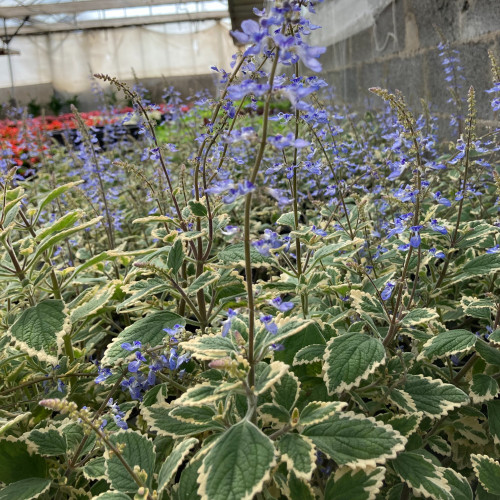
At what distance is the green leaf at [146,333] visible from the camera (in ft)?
4.17

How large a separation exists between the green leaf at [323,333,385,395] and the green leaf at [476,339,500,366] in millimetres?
306

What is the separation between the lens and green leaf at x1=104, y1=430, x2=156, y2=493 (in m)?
1.04

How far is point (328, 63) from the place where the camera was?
8039 millimetres

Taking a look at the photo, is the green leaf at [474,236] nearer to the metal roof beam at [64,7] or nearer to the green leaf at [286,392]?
the green leaf at [286,392]

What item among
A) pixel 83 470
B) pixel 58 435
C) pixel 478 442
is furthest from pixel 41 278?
pixel 478 442

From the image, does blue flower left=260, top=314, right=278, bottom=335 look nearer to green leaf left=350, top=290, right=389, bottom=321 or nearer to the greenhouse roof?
green leaf left=350, top=290, right=389, bottom=321

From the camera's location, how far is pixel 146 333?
1.30 meters

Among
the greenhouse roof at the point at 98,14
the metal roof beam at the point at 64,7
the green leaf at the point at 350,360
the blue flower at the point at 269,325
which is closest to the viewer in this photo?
the blue flower at the point at 269,325

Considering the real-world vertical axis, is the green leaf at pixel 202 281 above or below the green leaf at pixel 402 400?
above

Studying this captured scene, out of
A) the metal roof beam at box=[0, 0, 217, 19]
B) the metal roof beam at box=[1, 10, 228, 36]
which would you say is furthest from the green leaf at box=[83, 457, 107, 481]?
the metal roof beam at box=[1, 10, 228, 36]

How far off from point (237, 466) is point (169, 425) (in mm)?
294

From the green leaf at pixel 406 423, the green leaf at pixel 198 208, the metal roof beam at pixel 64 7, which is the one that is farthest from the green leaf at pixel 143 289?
the metal roof beam at pixel 64 7

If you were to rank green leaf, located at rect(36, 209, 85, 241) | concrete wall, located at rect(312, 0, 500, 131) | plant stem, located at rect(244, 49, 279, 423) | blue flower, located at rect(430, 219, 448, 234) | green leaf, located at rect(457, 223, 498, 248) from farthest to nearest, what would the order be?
concrete wall, located at rect(312, 0, 500, 131)
green leaf, located at rect(457, 223, 498, 248)
green leaf, located at rect(36, 209, 85, 241)
blue flower, located at rect(430, 219, 448, 234)
plant stem, located at rect(244, 49, 279, 423)

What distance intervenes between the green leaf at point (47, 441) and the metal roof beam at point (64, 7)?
20882 millimetres
